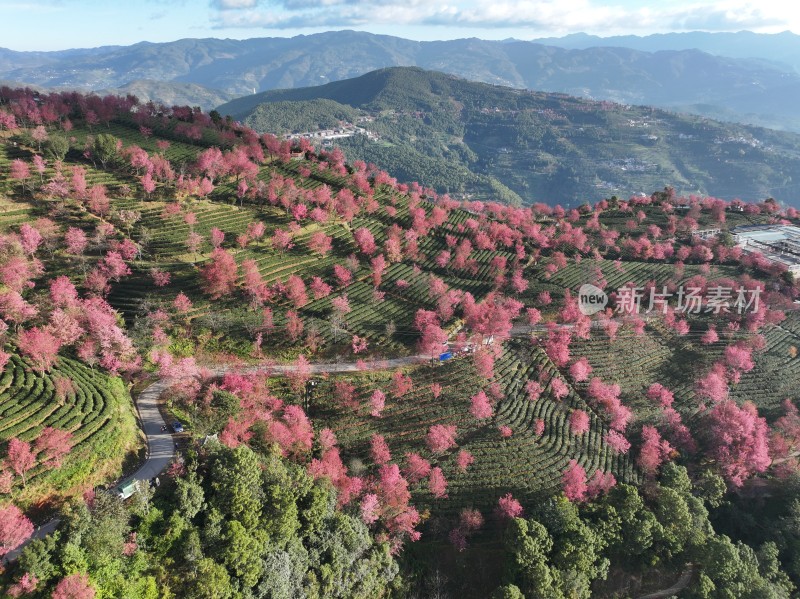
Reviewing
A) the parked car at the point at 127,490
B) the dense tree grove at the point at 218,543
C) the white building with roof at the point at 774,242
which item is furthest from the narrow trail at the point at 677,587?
the white building with roof at the point at 774,242

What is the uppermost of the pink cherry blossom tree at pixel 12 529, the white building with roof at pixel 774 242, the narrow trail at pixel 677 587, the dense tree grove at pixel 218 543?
the pink cherry blossom tree at pixel 12 529

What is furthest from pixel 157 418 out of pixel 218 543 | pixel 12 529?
pixel 218 543

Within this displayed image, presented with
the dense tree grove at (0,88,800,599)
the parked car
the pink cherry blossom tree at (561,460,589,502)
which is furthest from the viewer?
the pink cherry blossom tree at (561,460,589,502)

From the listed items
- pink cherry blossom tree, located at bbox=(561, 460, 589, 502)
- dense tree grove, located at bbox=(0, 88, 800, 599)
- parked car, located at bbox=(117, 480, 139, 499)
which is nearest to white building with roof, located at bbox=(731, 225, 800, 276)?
dense tree grove, located at bbox=(0, 88, 800, 599)

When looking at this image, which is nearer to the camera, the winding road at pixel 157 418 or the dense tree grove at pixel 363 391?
the winding road at pixel 157 418

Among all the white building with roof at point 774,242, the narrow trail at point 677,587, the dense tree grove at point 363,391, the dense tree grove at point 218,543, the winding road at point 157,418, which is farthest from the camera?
the white building with roof at point 774,242

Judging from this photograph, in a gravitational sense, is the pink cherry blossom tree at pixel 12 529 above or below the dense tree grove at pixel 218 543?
above

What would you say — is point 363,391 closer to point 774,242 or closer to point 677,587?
point 677,587

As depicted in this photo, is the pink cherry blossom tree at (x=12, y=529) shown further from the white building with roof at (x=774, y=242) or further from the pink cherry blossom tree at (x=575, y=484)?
the white building with roof at (x=774, y=242)

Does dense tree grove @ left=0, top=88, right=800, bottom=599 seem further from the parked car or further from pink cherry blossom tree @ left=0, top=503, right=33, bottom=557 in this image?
the parked car

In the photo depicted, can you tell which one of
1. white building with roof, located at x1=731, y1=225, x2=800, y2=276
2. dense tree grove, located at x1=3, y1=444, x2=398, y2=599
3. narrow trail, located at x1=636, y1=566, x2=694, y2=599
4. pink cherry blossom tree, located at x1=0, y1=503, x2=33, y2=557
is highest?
pink cherry blossom tree, located at x1=0, y1=503, x2=33, y2=557
